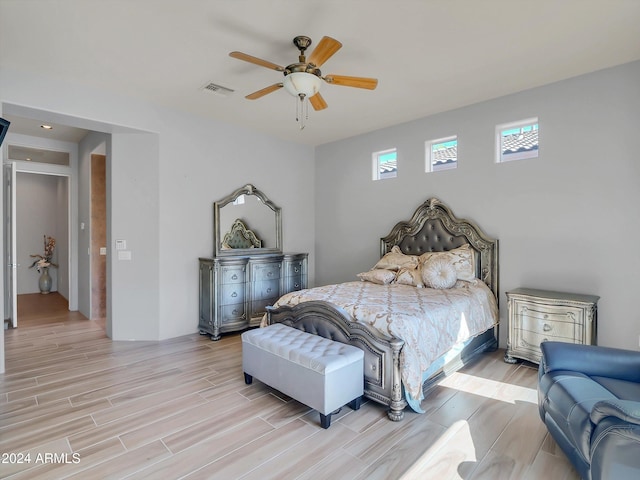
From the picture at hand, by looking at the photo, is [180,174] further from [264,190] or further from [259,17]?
[259,17]

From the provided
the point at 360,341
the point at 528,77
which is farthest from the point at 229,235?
the point at 528,77

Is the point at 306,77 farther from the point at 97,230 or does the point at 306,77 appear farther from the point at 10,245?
the point at 10,245

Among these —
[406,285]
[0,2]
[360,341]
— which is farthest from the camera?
[406,285]

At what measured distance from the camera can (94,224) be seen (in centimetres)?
525

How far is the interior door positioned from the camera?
4699mm

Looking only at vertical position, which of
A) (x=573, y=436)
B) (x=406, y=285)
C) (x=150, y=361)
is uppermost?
(x=406, y=285)

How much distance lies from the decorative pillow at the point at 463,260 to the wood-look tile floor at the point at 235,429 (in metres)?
0.97

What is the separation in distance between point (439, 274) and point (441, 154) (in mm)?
1696

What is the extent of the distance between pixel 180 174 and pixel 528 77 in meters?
4.15

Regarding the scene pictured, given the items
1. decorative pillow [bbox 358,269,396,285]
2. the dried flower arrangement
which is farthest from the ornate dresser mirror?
the dried flower arrangement

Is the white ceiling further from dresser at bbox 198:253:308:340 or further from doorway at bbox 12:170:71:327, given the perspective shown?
doorway at bbox 12:170:71:327

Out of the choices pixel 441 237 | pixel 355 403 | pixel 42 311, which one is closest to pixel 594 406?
pixel 355 403

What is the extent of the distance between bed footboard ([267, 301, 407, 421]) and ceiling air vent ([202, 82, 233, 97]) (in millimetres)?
2467

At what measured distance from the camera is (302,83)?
2.64 meters
